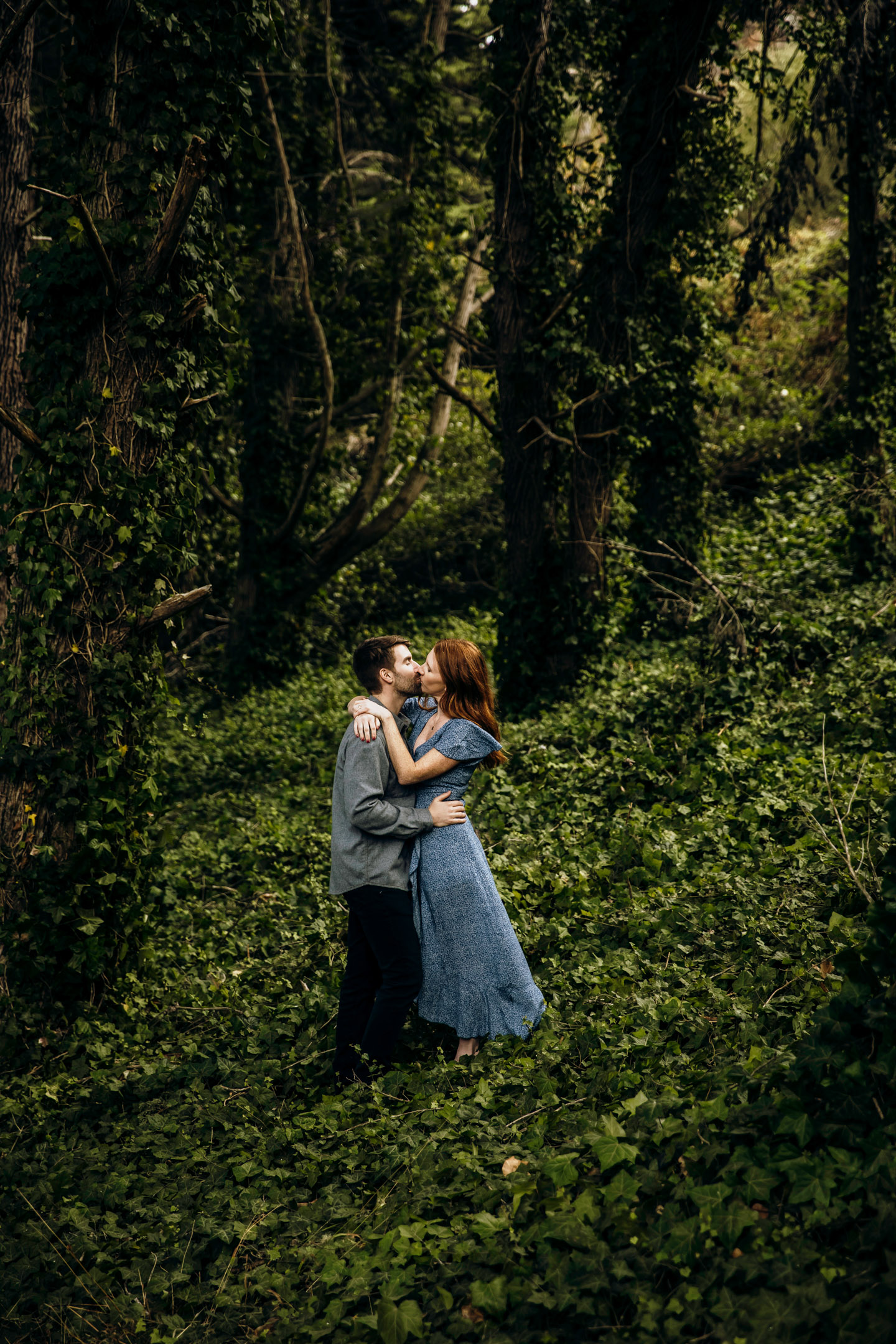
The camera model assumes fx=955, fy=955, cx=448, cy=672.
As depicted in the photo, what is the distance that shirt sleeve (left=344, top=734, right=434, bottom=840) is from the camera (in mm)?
4355

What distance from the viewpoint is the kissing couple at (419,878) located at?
14.4 feet

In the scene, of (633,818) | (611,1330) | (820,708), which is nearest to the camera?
(611,1330)

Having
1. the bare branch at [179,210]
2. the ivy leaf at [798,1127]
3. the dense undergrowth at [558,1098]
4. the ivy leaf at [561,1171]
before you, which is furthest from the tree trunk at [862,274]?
the ivy leaf at [561,1171]

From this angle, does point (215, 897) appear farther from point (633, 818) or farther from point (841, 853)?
point (841, 853)

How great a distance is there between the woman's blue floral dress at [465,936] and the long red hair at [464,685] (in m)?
0.08

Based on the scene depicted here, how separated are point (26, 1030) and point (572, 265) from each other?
8706 millimetres

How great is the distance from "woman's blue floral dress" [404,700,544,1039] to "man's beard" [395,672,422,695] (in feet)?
0.89

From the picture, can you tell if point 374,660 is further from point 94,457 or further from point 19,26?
point 19,26

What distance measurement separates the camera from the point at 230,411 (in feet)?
48.9

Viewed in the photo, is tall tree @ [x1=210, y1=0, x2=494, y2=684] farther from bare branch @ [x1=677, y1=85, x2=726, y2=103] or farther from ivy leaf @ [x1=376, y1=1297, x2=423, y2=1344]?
ivy leaf @ [x1=376, y1=1297, x2=423, y2=1344]

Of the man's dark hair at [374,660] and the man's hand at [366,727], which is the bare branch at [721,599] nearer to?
the man's dark hair at [374,660]

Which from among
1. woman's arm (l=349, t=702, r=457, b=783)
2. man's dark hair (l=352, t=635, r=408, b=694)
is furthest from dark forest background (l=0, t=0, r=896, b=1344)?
man's dark hair (l=352, t=635, r=408, b=694)

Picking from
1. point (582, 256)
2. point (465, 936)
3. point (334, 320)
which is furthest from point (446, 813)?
point (334, 320)

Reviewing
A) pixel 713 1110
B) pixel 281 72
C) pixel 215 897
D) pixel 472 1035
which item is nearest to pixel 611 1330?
pixel 713 1110
